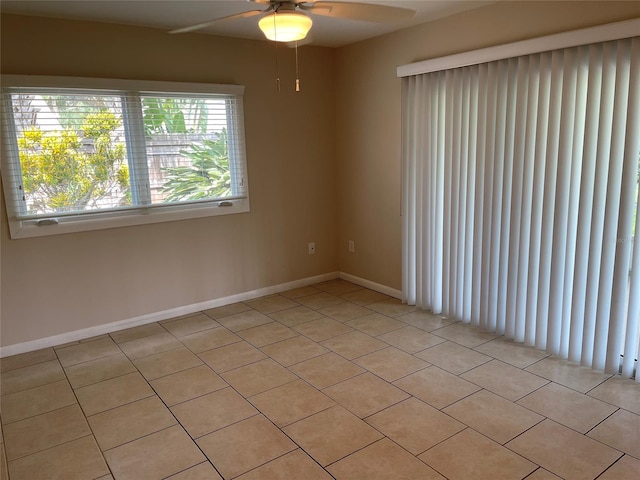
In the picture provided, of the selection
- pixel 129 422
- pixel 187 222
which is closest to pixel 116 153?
pixel 187 222

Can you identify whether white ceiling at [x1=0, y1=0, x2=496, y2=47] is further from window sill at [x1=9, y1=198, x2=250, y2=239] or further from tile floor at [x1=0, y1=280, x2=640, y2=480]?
tile floor at [x1=0, y1=280, x2=640, y2=480]

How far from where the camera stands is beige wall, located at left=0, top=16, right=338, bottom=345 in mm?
3309

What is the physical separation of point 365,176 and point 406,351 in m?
1.84

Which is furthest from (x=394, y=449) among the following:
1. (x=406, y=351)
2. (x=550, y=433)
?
(x=406, y=351)

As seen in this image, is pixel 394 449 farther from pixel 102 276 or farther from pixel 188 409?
pixel 102 276

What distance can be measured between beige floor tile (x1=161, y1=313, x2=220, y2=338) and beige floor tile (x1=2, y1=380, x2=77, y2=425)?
0.92 m

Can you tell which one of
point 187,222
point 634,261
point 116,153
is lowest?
point 634,261

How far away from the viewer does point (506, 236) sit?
3.25 metres

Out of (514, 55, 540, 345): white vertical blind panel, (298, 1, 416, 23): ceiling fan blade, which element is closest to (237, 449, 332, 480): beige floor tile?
(514, 55, 540, 345): white vertical blind panel

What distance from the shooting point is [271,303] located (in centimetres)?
431

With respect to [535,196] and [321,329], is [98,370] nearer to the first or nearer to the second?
[321,329]

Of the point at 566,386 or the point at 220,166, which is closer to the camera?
the point at 566,386

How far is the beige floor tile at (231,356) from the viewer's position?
10.2 feet

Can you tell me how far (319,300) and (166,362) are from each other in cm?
159
